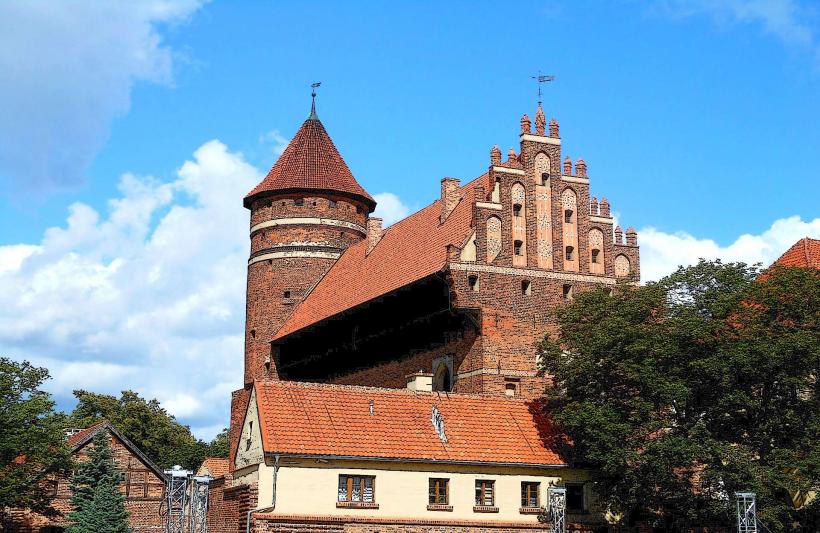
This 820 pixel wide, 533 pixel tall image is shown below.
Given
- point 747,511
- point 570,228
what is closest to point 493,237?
point 570,228

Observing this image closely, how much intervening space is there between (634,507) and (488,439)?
432cm

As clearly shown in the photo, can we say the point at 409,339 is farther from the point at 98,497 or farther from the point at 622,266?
the point at 98,497

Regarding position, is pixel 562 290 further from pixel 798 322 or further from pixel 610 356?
pixel 798 322

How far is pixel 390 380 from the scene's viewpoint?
40.5 metres

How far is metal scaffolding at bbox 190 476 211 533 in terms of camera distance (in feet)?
104

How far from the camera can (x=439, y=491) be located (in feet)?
100

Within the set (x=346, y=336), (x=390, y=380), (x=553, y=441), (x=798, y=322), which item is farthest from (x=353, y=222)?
(x=798, y=322)

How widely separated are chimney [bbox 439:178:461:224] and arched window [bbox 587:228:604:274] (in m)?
5.24

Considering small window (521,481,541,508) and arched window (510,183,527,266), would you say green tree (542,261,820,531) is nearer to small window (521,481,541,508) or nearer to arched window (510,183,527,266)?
small window (521,481,541,508)

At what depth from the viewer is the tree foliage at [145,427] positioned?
6794 cm

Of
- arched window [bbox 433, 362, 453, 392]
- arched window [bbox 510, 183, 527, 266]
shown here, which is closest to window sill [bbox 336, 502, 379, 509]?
arched window [bbox 433, 362, 453, 392]

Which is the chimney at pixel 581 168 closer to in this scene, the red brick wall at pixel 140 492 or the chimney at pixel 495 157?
the chimney at pixel 495 157

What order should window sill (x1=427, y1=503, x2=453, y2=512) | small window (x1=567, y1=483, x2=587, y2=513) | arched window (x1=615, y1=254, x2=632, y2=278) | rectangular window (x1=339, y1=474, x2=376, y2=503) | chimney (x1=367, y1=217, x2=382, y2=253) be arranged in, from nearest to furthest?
rectangular window (x1=339, y1=474, x2=376, y2=503), window sill (x1=427, y1=503, x2=453, y2=512), small window (x1=567, y1=483, x2=587, y2=513), arched window (x1=615, y1=254, x2=632, y2=278), chimney (x1=367, y1=217, x2=382, y2=253)

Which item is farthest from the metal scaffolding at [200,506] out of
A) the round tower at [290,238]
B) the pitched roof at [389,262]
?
the round tower at [290,238]
